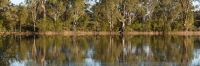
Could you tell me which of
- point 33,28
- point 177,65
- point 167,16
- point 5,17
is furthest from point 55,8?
point 177,65

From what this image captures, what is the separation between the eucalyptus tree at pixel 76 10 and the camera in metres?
66.2

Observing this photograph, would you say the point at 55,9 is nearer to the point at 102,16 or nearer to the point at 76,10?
the point at 76,10

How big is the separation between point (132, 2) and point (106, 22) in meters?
6.43

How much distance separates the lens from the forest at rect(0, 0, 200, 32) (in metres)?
61.1

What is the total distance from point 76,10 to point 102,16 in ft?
19.6

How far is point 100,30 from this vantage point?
68.5 metres

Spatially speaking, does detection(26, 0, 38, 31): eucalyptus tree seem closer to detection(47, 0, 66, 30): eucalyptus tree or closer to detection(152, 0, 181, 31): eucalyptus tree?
detection(47, 0, 66, 30): eucalyptus tree

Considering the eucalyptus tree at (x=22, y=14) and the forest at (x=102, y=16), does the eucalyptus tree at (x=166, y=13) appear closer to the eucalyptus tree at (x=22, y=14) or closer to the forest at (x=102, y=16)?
the forest at (x=102, y=16)

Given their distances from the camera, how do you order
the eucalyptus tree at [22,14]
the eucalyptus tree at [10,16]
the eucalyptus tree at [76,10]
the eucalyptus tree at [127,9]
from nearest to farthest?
the eucalyptus tree at [10,16] → the eucalyptus tree at [22,14] → the eucalyptus tree at [76,10] → the eucalyptus tree at [127,9]

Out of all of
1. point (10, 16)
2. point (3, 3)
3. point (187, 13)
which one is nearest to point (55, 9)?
point (10, 16)

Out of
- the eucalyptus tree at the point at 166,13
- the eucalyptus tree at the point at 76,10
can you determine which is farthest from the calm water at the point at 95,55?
the eucalyptus tree at the point at 166,13

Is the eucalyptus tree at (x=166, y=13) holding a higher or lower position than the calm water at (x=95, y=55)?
higher

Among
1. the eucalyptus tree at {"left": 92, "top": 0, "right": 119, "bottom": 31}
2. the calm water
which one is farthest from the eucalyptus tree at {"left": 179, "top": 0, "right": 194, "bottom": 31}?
the calm water

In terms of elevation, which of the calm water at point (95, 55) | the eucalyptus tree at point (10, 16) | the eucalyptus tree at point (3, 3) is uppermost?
the eucalyptus tree at point (3, 3)
